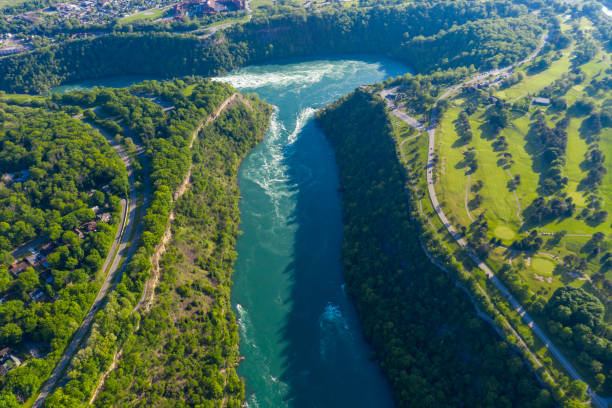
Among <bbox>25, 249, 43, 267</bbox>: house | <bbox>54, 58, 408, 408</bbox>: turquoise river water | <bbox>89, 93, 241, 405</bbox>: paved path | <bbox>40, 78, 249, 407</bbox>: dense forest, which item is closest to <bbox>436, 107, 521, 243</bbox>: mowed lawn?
<bbox>54, 58, 408, 408</bbox>: turquoise river water

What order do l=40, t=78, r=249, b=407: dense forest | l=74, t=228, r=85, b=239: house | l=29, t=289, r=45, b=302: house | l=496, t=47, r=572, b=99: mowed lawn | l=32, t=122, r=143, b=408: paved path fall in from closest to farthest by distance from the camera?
1. l=32, t=122, r=143, b=408: paved path
2. l=40, t=78, r=249, b=407: dense forest
3. l=29, t=289, r=45, b=302: house
4. l=74, t=228, r=85, b=239: house
5. l=496, t=47, r=572, b=99: mowed lawn

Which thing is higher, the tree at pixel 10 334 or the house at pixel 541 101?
the house at pixel 541 101

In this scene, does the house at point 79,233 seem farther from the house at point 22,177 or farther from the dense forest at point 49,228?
the house at point 22,177

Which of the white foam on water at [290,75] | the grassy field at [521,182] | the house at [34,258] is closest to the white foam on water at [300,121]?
the white foam on water at [290,75]

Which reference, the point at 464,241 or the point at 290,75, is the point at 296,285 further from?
the point at 290,75

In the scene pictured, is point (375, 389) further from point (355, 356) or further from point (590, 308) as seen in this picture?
point (590, 308)

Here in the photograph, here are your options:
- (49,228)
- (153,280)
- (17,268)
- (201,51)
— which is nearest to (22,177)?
(49,228)

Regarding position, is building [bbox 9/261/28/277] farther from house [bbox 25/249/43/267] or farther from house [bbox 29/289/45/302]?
house [bbox 29/289/45/302]
